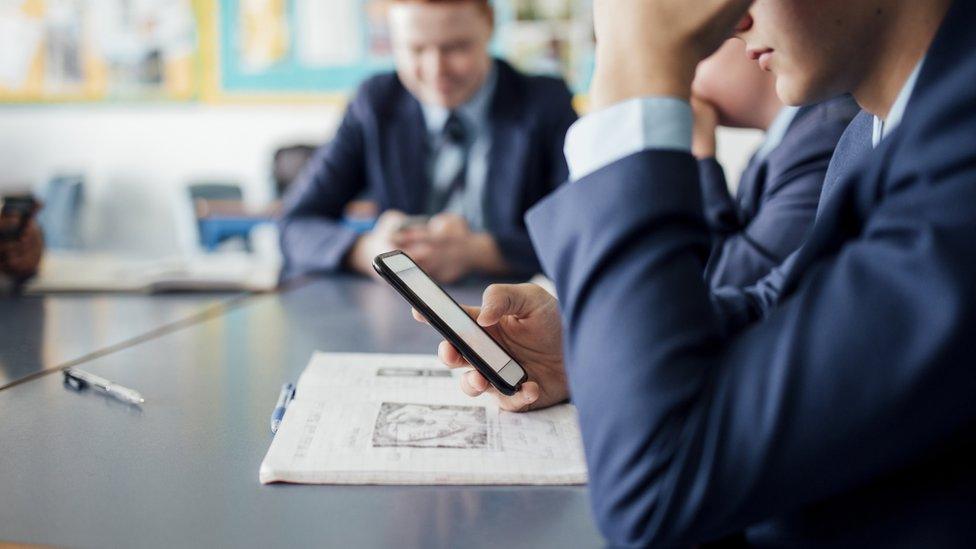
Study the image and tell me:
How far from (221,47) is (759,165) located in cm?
366

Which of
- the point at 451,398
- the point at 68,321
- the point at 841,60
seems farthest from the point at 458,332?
the point at 68,321

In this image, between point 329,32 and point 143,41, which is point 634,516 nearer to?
point 329,32

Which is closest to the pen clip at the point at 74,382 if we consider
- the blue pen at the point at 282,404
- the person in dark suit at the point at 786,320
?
the blue pen at the point at 282,404

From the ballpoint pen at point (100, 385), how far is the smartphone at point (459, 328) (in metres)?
0.30

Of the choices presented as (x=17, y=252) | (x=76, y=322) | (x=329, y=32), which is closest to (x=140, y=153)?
(x=329, y=32)

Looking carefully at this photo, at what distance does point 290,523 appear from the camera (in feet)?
1.88

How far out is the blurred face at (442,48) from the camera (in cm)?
187

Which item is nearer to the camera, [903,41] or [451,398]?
→ [903,41]

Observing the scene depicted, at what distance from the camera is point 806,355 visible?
18.6 inches

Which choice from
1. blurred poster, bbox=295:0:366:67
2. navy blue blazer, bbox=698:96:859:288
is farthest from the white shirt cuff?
blurred poster, bbox=295:0:366:67

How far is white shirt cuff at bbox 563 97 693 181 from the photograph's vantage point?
1.76ft

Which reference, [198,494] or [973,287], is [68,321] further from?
[973,287]

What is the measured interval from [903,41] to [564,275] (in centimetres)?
28

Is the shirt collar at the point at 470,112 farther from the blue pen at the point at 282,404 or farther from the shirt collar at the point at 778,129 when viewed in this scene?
the blue pen at the point at 282,404
